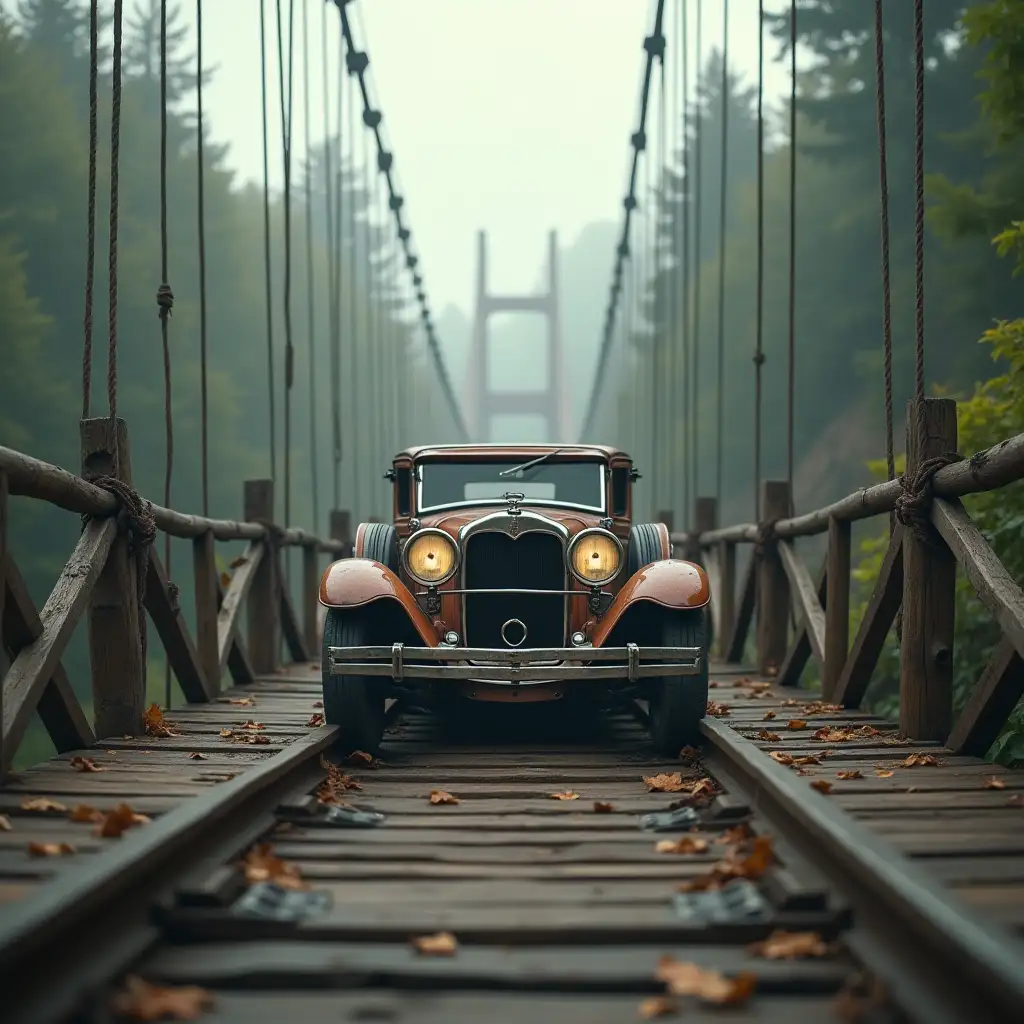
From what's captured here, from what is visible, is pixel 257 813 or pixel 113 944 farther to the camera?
pixel 257 813

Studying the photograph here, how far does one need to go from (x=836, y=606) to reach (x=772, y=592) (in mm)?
1888

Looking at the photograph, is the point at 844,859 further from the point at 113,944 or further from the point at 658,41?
the point at 658,41

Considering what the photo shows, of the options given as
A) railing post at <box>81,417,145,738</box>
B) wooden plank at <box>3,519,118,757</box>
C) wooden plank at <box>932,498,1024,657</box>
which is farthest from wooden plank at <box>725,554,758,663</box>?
wooden plank at <box>3,519,118,757</box>

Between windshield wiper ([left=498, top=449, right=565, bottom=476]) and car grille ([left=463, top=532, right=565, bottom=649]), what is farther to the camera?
windshield wiper ([left=498, top=449, right=565, bottom=476])

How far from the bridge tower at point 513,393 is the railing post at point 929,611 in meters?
57.7

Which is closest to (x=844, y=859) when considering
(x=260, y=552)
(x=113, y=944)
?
(x=113, y=944)

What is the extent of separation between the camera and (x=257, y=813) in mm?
3686

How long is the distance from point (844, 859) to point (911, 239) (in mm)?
20854

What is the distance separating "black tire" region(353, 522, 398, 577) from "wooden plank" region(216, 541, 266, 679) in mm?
1523

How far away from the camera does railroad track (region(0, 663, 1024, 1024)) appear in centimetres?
222

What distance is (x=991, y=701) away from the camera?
4.30 metres

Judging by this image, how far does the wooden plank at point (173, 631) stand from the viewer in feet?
18.7

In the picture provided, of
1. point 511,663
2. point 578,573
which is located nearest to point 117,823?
point 511,663

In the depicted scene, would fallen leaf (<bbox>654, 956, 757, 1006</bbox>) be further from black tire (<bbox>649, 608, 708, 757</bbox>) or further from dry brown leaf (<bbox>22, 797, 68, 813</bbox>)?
black tire (<bbox>649, 608, 708, 757</bbox>)
